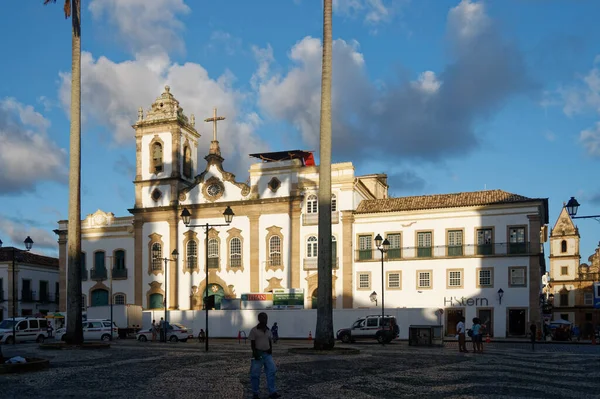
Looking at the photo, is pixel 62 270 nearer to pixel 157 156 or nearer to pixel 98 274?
pixel 98 274

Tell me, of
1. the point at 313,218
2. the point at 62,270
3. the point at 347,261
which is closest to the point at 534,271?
the point at 347,261

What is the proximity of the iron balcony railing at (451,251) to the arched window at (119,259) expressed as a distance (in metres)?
19.4

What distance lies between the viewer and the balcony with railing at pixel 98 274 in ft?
170

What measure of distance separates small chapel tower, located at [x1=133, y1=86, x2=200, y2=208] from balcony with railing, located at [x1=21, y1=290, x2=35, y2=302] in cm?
1794

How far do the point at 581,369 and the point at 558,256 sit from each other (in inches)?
2985

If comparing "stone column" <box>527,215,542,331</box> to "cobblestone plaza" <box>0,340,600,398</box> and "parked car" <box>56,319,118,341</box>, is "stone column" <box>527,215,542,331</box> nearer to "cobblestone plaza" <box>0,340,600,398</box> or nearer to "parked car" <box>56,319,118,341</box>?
"cobblestone plaza" <box>0,340,600,398</box>

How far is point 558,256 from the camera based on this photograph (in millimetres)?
88000

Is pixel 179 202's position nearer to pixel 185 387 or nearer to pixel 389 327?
pixel 389 327

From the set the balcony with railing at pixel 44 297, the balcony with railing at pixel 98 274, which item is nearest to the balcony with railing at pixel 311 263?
the balcony with railing at pixel 98 274

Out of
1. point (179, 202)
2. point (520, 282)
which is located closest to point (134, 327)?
point (179, 202)

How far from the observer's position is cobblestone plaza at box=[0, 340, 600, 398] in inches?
473

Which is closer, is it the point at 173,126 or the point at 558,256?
the point at 173,126

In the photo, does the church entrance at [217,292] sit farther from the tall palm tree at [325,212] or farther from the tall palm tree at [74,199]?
the tall palm tree at [325,212]

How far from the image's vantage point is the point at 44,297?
63.8m
